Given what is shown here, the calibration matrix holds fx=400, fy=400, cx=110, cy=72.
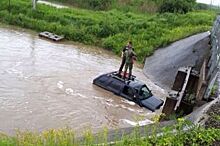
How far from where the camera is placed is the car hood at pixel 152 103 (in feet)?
59.5

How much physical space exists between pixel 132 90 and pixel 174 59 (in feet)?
23.8

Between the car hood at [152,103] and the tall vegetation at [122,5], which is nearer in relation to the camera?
the car hood at [152,103]

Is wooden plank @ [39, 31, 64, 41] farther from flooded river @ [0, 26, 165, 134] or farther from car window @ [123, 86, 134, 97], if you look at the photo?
car window @ [123, 86, 134, 97]

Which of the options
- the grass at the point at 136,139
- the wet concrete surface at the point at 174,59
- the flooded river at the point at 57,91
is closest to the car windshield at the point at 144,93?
the flooded river at the point at 57,91

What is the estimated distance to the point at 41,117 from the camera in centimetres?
1571

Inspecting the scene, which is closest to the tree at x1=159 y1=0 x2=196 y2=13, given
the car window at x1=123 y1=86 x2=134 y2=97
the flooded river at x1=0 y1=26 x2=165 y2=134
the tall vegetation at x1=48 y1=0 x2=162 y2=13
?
the tall vegetation at x1=48 y1=0 x2=162 y2=13

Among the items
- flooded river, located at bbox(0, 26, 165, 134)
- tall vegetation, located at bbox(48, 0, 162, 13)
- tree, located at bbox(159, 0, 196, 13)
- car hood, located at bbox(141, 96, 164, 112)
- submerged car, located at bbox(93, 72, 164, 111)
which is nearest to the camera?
flooded river, located at bbox(0, 26, 165, 134)

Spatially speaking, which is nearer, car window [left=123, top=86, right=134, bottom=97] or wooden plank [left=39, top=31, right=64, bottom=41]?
car window [left=123, top=86, right=134, bottom=97]

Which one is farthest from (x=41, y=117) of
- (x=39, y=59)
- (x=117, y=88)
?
(x=39, y=59)

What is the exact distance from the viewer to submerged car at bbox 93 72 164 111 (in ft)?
60.0

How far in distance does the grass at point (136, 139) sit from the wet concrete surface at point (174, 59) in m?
13.2

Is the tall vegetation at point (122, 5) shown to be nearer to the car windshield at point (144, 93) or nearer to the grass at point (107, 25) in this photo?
the grass at point (107, 25)

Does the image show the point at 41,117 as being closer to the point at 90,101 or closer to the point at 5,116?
the point at 5,116

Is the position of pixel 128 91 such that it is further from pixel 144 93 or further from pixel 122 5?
pixel 122 5
